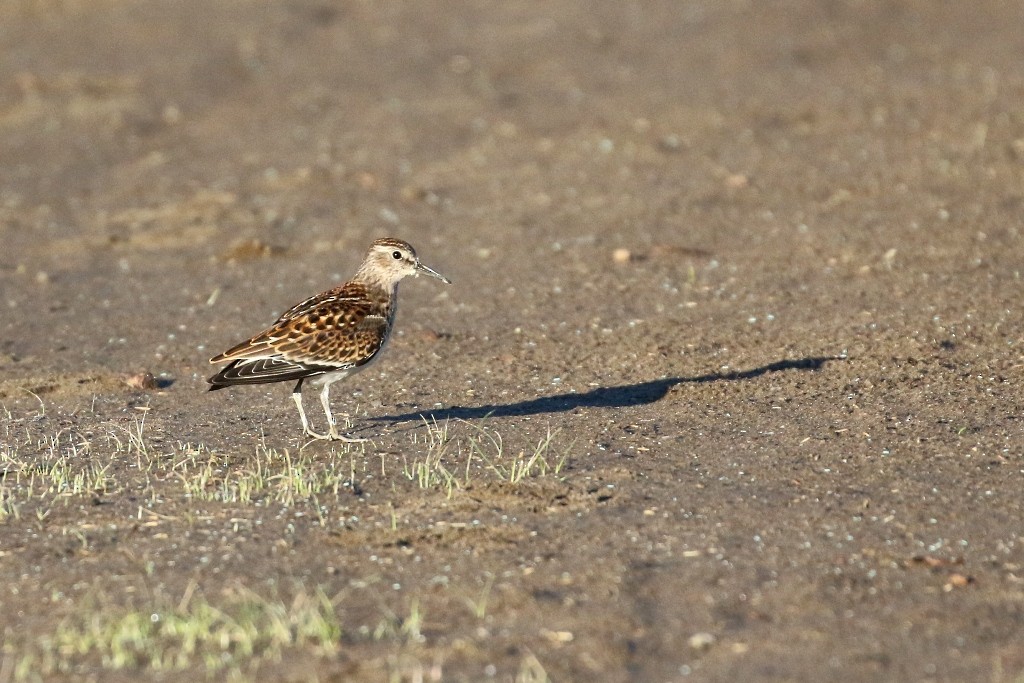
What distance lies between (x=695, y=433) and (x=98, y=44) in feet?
50.9

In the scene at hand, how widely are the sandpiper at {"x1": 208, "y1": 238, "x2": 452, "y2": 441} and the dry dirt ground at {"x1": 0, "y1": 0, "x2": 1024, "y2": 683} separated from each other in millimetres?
430

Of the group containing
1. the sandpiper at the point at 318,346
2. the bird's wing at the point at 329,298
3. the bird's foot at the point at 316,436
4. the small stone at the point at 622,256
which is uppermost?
the bird's wing at the point at 329,298

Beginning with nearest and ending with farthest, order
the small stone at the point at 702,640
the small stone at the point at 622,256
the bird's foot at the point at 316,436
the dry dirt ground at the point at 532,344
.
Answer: the small stone at the point at 702,640 → the dry dirt ground at the point at 532,344 → the bird's foot at the point at 316,436 → the small stone at the point at 622,256

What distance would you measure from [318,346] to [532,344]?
2713 mm

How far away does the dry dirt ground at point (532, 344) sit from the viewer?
6.10 metres

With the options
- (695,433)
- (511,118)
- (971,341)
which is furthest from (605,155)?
(695,433)

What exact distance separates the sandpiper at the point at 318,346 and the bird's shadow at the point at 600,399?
0.69m

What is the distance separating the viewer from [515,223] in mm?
13992

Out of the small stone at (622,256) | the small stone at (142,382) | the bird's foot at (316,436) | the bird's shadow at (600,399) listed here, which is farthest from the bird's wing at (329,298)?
the small stone at (622,256)

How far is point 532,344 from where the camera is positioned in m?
10.8

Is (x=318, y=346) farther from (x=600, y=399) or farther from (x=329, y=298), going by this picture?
(x=600, y=399)

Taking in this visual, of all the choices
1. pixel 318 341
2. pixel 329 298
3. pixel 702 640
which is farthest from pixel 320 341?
pixel 702 640

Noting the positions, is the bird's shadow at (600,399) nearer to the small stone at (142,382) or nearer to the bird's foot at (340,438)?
the bird's foot at (340,438)

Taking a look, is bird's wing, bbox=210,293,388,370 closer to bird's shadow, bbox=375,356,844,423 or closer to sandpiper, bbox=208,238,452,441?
sandpiper, bbox=208,238,452,441
